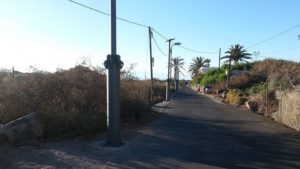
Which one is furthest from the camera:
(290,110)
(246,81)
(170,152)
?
(246,81)

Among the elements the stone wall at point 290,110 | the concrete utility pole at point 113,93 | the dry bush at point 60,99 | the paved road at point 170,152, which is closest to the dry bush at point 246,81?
the stone wall at point 290,110

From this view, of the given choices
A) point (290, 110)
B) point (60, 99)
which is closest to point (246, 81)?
point (290, 110)

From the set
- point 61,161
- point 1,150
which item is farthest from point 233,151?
point 1,150

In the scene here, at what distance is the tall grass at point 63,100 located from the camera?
13953 millimetres

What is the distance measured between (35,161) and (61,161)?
61 centimetres

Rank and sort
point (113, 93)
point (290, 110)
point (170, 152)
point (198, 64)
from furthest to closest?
point (198, 64) < point (290, 110) < point (113, 93) < point (170, 152)

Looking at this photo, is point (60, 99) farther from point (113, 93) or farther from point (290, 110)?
point (290, 110)

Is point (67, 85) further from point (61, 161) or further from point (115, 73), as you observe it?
point (61, 161)

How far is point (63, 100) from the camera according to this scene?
15734 millimetres

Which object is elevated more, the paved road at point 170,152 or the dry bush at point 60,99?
the dry bush at point 60,99

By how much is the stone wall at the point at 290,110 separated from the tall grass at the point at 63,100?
22.9 feet

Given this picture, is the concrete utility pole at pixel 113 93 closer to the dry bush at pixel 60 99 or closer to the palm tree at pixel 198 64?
the dry bush at pixel 60 99

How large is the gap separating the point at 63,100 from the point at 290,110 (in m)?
10.3

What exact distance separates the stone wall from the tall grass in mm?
6978
